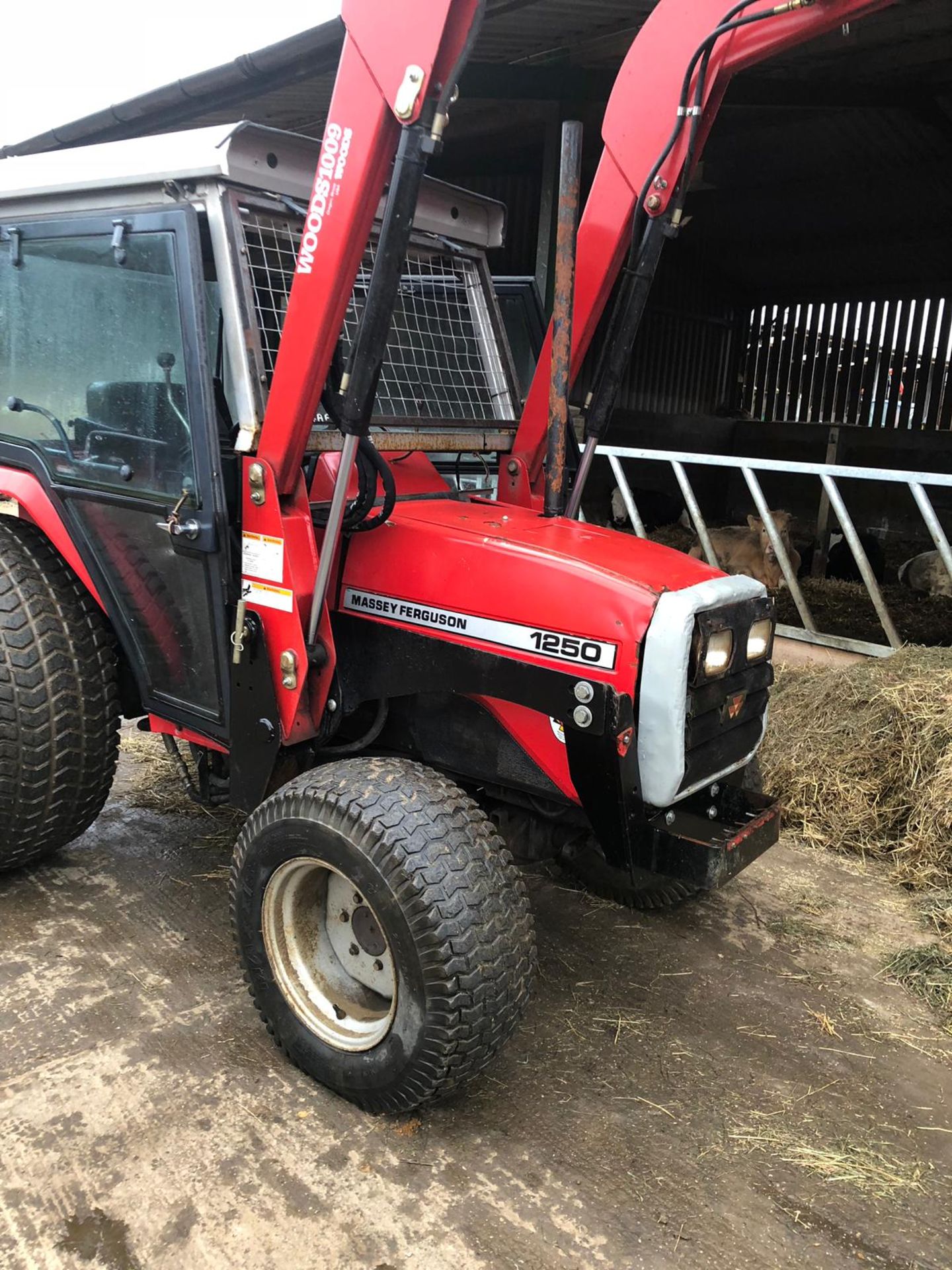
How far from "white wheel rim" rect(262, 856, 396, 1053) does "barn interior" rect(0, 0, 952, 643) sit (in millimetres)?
3236

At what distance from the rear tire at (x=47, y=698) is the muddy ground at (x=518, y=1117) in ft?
1.15

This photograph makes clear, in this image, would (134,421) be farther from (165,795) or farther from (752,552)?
(752,552)

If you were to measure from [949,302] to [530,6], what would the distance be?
8156 mm

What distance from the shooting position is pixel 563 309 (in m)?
2.47

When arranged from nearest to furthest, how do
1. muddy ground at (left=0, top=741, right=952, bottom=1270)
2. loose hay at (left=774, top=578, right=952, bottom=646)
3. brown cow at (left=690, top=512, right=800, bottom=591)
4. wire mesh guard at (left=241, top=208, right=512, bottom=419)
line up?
muddy ground at (left=0, top=741, right=952, bottom=1270)
wire mesh guard at (left=241, top=208, right=512, bottom=419)
loose hay at (left=774, top=578, right=952, bottom=646)
brown cow at (left=690, top=512, right=800, bottom=591)

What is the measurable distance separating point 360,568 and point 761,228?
1017cm

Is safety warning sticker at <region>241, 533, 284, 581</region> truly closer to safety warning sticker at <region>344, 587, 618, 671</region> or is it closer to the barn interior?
safety warning sticker at <region>344, 587, 618, 671</region>

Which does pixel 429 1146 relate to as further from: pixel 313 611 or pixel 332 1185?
pixel 313 611

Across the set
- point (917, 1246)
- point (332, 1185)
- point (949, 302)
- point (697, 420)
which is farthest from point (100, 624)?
point (949, 302)

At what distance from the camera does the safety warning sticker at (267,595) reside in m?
2.46

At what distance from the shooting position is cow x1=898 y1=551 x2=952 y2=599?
678cm

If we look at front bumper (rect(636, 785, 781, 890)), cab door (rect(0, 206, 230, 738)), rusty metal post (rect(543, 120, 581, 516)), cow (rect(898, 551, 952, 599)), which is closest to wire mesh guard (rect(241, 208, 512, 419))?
cab door (rect(0, 206, 230, 738))

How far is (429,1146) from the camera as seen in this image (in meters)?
2.22

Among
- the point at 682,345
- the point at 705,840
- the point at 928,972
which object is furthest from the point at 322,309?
the point at 682,345
